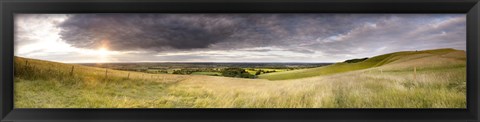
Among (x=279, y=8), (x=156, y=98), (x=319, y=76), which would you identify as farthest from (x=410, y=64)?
(x=156, y=98)

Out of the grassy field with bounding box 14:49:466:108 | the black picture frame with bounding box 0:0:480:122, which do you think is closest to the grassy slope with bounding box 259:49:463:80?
the grassy field with bounding box 14:49:466:108

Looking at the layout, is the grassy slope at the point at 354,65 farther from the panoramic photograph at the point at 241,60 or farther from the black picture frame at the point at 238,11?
the black picture frame at the point at 238,11

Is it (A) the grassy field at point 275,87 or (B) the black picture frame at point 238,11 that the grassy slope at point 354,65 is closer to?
(A) the grassy field at point 275,87

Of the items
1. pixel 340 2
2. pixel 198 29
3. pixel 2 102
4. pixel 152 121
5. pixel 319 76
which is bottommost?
pixel 152 121

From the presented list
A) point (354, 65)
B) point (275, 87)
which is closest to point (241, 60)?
point (275, 87)

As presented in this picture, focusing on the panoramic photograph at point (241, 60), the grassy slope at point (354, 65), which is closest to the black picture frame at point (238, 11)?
the panoramic photograph at point (241, 60)

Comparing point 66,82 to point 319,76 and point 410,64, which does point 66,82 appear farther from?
point 410,64
